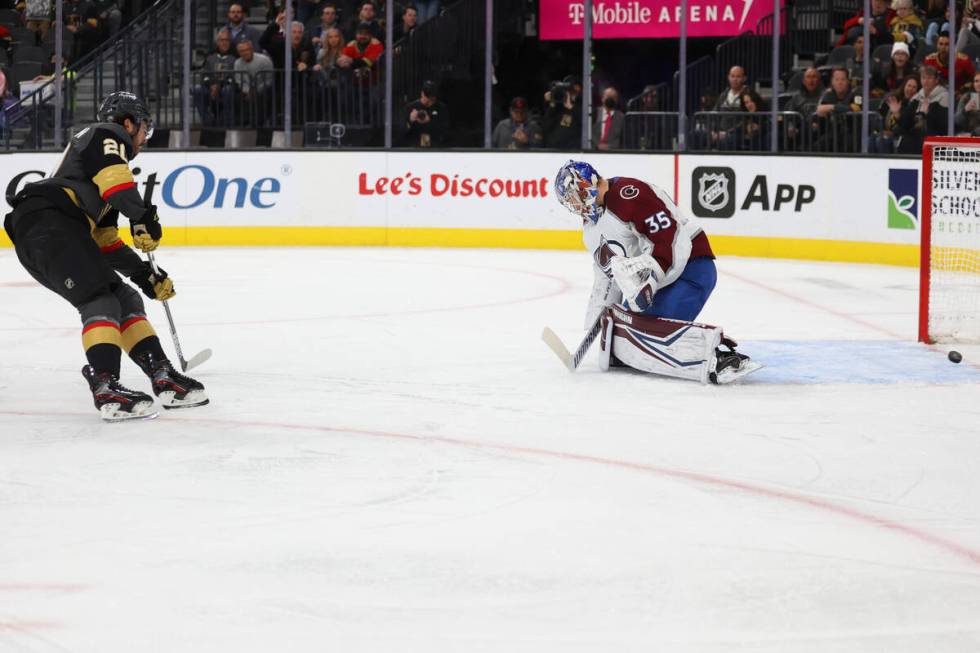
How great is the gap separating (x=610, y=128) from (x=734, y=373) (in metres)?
7.12

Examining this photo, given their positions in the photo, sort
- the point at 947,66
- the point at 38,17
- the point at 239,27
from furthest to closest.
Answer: the point at 38,17 → the point at 239,27 → the point at 947,66

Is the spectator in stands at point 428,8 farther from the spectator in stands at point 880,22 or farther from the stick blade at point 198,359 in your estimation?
the stick blade at point 198,359

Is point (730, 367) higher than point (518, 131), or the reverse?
point (518, 131)

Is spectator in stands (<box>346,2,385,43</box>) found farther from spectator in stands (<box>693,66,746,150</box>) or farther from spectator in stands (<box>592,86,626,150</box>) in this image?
spectator in stands (<box>693,66,746,150</box>)

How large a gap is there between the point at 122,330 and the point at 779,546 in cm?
294

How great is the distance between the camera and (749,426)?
529cm

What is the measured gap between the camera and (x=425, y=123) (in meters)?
13.4

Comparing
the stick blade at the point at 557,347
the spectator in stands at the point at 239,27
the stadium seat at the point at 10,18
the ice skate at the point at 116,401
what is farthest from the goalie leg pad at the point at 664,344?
the stadium seat at the point at 10,18

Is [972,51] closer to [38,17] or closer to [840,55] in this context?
[840,55]

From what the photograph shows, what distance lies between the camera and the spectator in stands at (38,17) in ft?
50.7

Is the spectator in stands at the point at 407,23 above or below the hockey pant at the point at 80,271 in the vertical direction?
above

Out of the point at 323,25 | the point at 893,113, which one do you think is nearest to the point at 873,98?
the point at 893,113

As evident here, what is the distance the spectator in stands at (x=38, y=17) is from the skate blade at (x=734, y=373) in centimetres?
1133

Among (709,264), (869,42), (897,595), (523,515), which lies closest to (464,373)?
(709,264)
